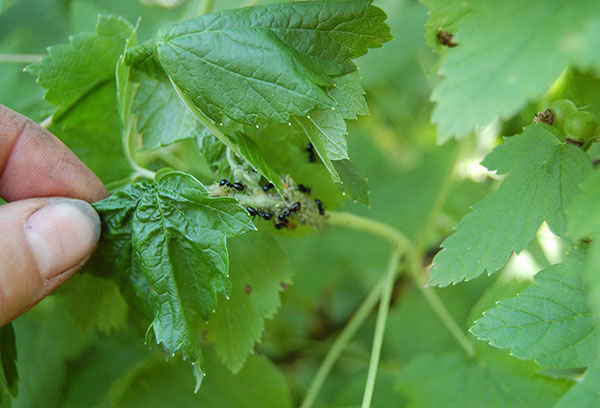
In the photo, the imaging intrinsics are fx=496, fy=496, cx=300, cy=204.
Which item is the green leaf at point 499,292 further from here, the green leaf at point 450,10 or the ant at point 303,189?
the green leaf at point 450,10


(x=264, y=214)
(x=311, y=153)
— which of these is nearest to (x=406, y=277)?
(x=311, y=153)

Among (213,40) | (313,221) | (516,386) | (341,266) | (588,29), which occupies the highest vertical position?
(588,29)

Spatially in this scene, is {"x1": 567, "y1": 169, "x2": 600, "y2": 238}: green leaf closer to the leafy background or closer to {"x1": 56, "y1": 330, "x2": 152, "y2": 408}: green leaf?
the leafy background

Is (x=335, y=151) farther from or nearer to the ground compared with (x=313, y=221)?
farther from the ground

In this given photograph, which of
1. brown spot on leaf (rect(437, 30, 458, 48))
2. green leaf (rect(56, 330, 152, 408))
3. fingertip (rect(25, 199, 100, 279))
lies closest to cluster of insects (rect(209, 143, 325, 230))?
fingertip (rect(25, 199, 100, 279))

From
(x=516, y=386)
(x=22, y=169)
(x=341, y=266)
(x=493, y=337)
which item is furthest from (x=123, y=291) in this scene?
(x=341, y=266)

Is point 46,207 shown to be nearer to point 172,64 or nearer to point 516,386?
point 172,64

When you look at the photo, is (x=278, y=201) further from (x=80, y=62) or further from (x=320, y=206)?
(x=80, y=62)
